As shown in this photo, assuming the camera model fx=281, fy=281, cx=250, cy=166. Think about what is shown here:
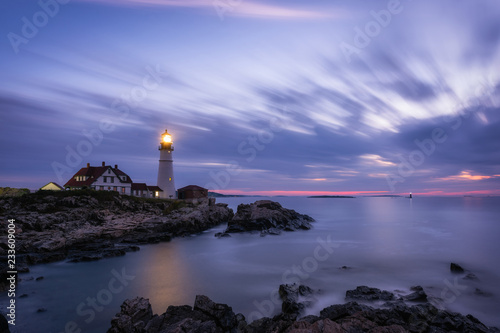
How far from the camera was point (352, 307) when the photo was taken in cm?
717

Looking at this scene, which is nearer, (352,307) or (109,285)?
(352,307)

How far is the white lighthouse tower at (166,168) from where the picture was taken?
142ft

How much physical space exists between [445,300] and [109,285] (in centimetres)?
1274

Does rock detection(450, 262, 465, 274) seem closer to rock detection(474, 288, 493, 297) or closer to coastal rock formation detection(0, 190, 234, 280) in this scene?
rock detection(474, 288, 493, 297)

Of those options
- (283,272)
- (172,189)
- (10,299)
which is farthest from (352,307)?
(172,189)

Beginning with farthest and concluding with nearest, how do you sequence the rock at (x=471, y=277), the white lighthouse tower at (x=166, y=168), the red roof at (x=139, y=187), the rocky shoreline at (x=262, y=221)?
the red roof at (x=139, y=187), the white lighthouse tower at (x=166, y=168), the rocky shoreline at (x=262, y=221), the rock at (x=471, y=277)

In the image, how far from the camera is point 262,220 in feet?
94.9

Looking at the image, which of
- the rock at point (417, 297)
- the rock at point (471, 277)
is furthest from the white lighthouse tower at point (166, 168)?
the rock at point (417, 297)

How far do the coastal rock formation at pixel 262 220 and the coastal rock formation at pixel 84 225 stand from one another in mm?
3526

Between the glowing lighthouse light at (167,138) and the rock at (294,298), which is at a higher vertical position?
the glowing lighthouse light at (167,138)

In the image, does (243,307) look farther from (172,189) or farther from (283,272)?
(172,189)

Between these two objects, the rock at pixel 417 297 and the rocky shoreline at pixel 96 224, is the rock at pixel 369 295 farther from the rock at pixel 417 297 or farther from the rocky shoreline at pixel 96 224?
the rocky shoreline at pixel 96 224

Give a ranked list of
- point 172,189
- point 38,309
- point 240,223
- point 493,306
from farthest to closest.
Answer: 1. point 172,189
2. point 240,223
3. point 493,306
4. point 38,309

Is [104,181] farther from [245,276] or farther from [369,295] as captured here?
[369,295]
